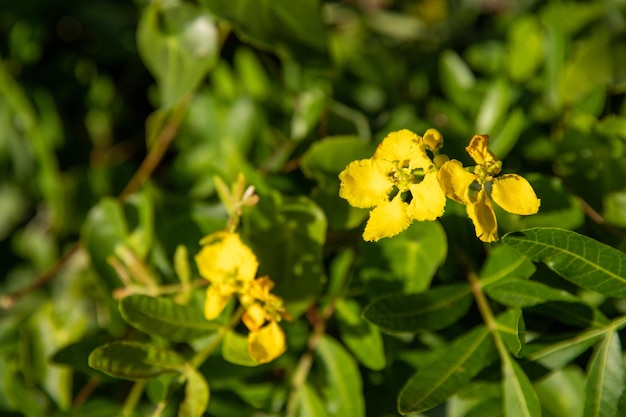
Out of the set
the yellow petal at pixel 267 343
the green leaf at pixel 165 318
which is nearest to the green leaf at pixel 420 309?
the yellow petal at pixel 267 343

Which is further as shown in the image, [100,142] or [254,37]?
[100,142]

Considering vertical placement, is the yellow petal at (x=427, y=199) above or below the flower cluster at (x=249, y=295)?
above

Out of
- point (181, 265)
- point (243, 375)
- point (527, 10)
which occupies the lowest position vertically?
point (243, 375)

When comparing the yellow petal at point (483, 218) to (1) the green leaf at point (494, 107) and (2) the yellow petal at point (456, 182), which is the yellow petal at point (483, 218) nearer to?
(2) the yellow petal at point (456, 182)

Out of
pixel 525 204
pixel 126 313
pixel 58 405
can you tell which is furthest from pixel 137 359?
pixel 525 204

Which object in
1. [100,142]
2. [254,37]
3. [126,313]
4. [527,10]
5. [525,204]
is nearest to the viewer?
[525,204]

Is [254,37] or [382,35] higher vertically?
[254,37]

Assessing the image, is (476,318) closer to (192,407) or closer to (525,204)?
(525,204)

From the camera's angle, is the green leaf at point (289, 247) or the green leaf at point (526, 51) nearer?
the green leaf at point (289, 247)

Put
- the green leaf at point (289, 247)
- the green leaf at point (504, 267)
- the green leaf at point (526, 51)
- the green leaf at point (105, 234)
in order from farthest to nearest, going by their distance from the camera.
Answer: the green leaf at point (526, 51)
the green leaf at point (105, 234)
the green leaf at point (289, 247)
the green leaf at point (504, 267)
